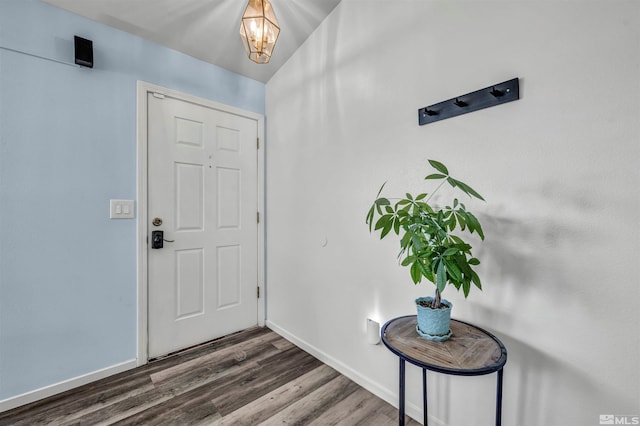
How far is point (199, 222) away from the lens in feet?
7.79

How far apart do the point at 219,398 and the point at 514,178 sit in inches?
82.8

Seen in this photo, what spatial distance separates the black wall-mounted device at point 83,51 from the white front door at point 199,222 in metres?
0.40

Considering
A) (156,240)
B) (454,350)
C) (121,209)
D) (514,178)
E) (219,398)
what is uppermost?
(514,178)

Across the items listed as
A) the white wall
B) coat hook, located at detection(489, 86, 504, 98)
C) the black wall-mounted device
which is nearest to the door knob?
the black wall-mounted device

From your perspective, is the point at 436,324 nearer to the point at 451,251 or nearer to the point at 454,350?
the point at 454,350

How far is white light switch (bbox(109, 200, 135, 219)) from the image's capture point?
6.39ft

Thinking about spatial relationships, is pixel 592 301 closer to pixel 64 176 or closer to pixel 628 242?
pixel 628 242

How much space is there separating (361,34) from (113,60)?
5.85ft

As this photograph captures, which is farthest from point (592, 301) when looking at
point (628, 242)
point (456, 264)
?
point (456, 264)

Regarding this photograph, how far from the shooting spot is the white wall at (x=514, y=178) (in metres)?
0.98

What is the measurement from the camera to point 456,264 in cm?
104

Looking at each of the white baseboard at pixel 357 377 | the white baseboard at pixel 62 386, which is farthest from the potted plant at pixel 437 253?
the white baseboard at pixel 62 386

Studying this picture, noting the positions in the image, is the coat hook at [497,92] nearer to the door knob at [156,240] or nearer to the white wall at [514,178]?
the white wall at [514,178]

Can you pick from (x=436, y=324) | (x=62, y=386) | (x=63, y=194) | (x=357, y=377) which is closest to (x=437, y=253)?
(x=436, y=324)
